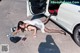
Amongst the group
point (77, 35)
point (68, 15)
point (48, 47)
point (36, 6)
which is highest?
point (68, 15)

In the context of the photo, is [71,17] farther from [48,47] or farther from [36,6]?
[36,6]

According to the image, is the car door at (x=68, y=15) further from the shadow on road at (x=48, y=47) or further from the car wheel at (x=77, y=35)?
the shadow on road at (x=48, y=47)

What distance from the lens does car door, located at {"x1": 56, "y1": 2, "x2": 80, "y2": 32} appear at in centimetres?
668

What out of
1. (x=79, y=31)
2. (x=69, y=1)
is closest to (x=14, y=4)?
(x=69, y=1)

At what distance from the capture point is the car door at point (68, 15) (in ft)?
21.9

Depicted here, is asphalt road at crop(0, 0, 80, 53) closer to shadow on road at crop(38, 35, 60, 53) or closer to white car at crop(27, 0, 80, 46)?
shadow on road at crop(38, 35, 60, 53)

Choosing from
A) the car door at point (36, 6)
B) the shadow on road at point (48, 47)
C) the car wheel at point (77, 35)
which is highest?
the car door at point (36, 6)

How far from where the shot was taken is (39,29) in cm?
800

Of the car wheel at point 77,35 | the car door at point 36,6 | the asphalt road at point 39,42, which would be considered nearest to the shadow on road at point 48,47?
the asphalt road at point 39,42

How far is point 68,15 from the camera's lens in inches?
279

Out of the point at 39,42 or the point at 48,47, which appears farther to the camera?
the point at 39,42

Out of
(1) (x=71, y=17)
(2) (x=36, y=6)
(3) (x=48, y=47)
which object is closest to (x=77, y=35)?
(1) (x=71, y=17)

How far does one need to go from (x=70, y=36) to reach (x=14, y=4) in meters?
5.20

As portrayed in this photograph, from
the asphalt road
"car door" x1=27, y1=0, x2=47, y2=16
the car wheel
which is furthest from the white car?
"car door" x1=27, y1=0, x2=47, y2=16
